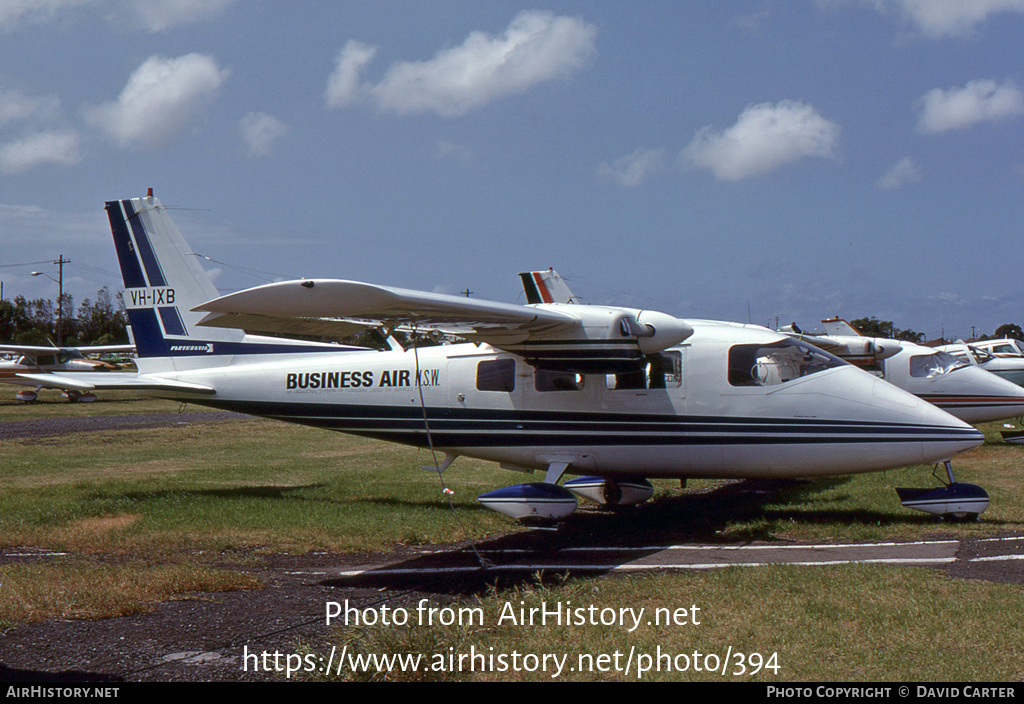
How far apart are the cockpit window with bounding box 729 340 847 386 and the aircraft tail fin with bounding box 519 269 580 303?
→ 14.1 metres

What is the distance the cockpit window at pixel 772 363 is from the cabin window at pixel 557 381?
202 cm

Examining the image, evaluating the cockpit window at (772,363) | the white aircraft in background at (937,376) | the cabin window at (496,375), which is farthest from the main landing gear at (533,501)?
the white aircraft in background at (937,376)

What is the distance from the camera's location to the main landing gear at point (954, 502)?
10062mm

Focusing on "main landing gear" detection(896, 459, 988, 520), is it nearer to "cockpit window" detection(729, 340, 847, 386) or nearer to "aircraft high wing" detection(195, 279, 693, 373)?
"cockpit window" detection(729, 340, 847, 386)

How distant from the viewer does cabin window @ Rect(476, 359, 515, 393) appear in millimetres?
11555

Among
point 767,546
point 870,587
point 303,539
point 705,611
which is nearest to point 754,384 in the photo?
point 767,546

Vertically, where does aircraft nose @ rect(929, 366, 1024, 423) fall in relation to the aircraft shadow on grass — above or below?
above

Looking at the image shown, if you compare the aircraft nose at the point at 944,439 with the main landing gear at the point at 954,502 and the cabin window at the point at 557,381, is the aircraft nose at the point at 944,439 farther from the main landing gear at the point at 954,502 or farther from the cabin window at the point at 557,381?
the cabin window at the point at 557,381

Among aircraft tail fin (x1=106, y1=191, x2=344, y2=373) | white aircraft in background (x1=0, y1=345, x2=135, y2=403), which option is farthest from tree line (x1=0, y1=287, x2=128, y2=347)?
aircraft tail fin (x1=106, y1=191, x2=344, y2=373)

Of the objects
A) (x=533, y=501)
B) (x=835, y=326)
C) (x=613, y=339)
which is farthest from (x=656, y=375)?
(x=835, y=326)

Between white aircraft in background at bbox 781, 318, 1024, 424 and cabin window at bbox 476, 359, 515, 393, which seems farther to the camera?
white aircraft in background at bbox 781, 318, 1024, 424

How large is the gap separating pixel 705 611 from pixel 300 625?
323 cm
